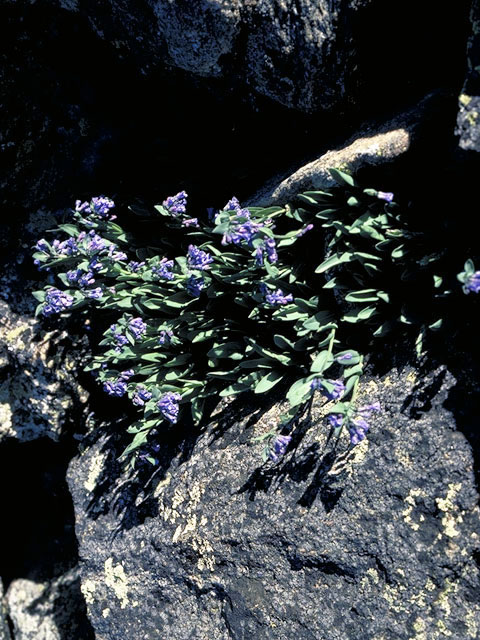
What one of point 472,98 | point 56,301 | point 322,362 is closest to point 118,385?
point 56,301

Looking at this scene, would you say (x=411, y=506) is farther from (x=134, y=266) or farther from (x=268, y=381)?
(x=134, y=266)

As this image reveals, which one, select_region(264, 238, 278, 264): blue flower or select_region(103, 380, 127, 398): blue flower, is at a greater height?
select_region(264, 238, 278, 264): blue flower

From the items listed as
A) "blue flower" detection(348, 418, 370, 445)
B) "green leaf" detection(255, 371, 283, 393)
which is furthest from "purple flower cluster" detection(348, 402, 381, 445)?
"green leaf" detection(255, 371, 283, 393)

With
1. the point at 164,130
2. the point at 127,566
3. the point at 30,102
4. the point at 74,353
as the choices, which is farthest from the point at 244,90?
the point at 127,566

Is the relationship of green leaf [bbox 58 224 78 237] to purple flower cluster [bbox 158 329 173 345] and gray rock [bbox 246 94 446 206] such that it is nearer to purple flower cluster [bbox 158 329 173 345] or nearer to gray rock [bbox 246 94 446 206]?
purple flower cluster [bbox 158 329 173 345]

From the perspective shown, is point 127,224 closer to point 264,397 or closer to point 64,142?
point 64,142

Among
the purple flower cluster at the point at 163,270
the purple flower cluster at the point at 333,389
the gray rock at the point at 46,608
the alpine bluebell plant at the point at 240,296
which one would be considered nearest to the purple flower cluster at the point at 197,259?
Result: the alpine bluebell plant at the point at 240,296
